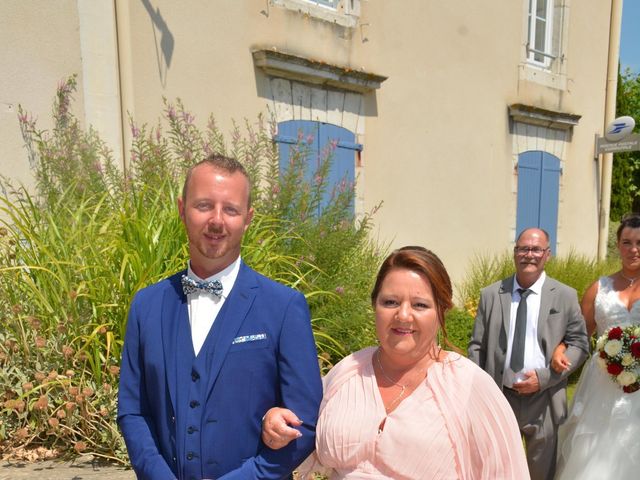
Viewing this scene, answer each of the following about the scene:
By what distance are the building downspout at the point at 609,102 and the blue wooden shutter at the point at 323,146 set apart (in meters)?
6.78

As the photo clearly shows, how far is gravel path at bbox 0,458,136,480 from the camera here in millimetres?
2832

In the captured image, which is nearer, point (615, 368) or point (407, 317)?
point (407, 317)

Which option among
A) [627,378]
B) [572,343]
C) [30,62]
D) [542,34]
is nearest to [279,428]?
[572,343]

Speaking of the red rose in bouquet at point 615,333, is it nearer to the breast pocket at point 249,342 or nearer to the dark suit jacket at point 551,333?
the dark suit jacket at point 551,333

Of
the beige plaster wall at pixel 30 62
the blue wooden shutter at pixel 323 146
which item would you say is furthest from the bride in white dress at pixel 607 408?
the beige plaster wall at pixel 30 62

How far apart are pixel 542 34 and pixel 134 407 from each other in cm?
1057

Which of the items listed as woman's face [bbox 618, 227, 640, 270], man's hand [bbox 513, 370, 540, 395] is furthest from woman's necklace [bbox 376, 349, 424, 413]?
woman's face [bbox 618, 227, 640, 270]

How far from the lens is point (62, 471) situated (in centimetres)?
291

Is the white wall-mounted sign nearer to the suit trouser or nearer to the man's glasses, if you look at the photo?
the man's glasses

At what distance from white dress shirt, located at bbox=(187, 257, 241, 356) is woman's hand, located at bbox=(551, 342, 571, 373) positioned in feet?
7.83

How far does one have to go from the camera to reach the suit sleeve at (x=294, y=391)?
1699mm

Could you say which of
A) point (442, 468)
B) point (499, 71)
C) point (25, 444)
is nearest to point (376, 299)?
point (442, 468)

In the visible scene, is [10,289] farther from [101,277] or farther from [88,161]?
[88,161]

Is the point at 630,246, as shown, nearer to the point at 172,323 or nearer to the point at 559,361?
the point at 559,361
